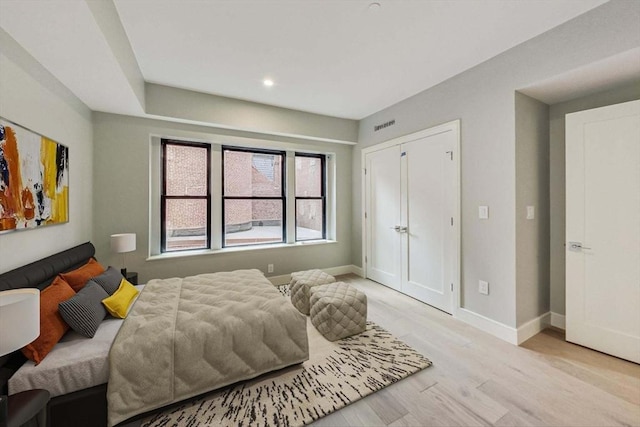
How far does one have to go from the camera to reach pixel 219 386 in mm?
1780

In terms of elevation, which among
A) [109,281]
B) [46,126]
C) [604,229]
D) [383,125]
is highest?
[383,125]

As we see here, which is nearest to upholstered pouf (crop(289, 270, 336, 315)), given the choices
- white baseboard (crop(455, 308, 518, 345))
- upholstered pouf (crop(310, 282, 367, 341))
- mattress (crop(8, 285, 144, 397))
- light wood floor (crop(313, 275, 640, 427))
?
upholstered pouf (crop(310, 282, 367, 341))

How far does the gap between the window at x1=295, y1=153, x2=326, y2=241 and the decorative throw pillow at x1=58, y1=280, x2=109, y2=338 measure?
3.06 metres

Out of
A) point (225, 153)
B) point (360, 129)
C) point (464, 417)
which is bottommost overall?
point (464, 417)

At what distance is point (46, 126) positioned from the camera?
6.98 feet

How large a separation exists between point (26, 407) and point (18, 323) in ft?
1.35

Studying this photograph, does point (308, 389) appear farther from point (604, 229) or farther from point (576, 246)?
point (604, 229)

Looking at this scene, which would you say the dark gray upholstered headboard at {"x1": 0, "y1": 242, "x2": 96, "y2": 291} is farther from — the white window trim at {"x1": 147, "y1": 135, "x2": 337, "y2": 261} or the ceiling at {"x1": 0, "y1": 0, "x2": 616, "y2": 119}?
the ceiling at {"x1": 0, "y1": 0, "x2": 616, "y2": 119}

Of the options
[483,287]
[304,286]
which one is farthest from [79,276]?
[483,287]

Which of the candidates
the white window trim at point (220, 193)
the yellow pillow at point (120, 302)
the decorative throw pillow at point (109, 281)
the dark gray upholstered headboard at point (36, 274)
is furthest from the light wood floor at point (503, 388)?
the white window trim at point (220, 193)

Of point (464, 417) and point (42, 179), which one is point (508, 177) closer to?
point (464, 417)

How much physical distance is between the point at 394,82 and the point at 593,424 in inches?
133

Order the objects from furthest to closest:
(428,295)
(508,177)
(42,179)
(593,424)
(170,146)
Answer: (170,146) < (428,295) < (508,177) < (42,179) < (593,424)

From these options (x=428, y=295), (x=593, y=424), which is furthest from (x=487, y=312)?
(x=593, y=424)
